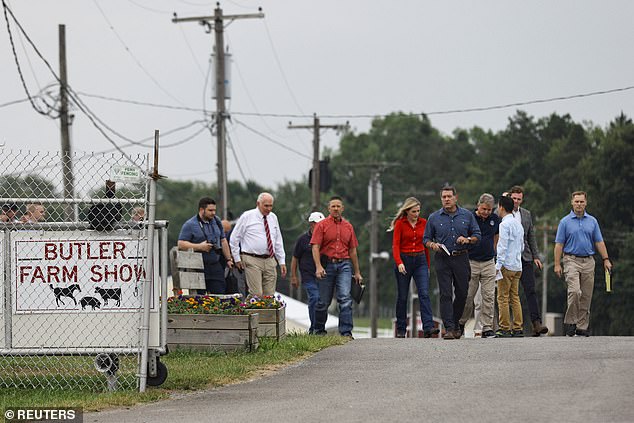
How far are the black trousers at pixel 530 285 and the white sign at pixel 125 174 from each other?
7.57m

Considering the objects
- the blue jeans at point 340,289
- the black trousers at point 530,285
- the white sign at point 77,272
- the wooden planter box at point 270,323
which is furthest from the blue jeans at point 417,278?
the white sign at point 77,272

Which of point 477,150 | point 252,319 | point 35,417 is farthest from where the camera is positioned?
point 477,150

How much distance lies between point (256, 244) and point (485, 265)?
313 cm

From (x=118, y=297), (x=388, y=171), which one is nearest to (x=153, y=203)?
(x=118, y=297)

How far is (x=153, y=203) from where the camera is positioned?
11.5 m

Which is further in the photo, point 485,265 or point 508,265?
point 485,265

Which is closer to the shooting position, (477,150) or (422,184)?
(422,184)

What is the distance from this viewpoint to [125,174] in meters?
11.4

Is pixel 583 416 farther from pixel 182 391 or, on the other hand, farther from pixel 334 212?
pixel 334 212

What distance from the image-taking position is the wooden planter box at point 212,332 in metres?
14.4

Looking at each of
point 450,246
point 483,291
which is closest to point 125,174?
point 450,246

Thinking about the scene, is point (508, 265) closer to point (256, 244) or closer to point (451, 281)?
point (451, 281)

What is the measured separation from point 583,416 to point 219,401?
3.16 metres

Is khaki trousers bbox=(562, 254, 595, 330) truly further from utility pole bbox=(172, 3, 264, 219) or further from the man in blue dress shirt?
utility pole bbox=(172, 3, 264, 219)
